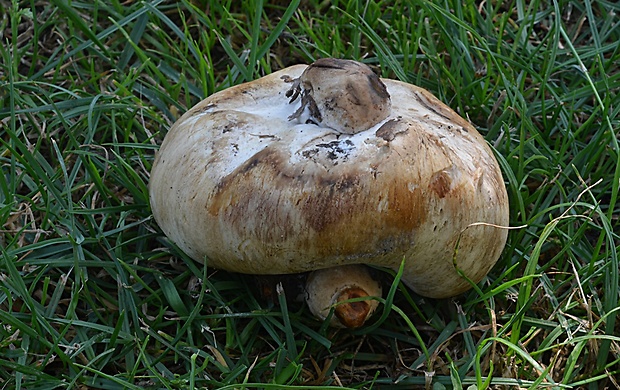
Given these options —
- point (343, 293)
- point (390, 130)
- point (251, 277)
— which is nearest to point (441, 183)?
point (390, 130)

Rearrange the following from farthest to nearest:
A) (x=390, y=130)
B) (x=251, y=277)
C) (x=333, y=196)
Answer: (x=251, y=277) → (x=390, y=130) → (x=333, y=196)

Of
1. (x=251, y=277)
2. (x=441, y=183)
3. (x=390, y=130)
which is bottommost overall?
(x=251, y=277)

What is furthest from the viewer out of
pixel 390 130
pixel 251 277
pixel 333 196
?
pixel 251 277

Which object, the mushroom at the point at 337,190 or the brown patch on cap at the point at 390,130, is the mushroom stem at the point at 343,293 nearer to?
the mushroom at the point at 337,190

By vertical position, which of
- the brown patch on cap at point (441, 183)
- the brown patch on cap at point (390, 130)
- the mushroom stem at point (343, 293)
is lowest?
the mushroom stem at point (343, 293)

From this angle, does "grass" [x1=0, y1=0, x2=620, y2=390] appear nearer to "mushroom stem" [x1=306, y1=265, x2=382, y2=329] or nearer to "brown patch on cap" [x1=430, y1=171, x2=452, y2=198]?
"mushroom stem" [x1=306, y1=265, x2=382, y2=329]

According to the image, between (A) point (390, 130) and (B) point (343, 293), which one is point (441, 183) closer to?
(A) point (390, 130)

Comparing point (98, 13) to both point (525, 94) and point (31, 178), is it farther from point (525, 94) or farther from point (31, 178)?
point (525, 94)

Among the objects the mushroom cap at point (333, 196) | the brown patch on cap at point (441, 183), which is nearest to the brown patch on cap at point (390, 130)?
the mushroom cap at point (333, 196)
